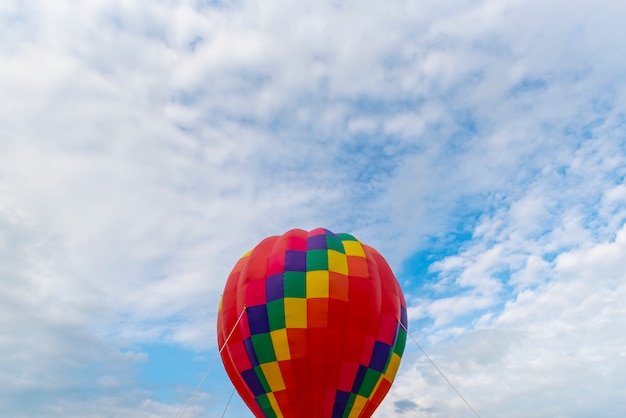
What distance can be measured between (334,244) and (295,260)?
5.04 ft

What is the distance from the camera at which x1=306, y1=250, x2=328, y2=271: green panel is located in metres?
15.0

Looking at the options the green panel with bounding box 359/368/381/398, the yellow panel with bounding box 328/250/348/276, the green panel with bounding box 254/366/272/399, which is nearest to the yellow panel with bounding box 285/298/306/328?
the yellow panel with bounding box 328/250/348/276

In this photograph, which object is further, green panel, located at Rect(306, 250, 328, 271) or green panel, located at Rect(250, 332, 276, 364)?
green panel, located at Rect(306, 250, 328, 271)

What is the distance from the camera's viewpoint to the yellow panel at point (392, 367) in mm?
15586

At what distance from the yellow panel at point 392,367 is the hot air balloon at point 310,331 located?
41 mm

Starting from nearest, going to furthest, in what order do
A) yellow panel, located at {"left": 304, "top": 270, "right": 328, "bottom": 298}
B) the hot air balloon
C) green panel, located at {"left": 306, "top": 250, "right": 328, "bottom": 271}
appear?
1. the hot air balloon
2. yellow panel, located at {"left": 304, "top": 270, "right": 328, "bottom": 298}
3. green panel, located at {"left": 306, "top": 250, "right": 328, "bottom": 271}

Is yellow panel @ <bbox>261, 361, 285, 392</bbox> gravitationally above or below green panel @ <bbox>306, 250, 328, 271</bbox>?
below

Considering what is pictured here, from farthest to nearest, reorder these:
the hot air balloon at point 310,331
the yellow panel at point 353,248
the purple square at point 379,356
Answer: the yellow panel at point 353,248 < the purple square at point 379,356 < the hot air balloon at point 310,331

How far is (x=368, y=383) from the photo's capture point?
14.8 meters

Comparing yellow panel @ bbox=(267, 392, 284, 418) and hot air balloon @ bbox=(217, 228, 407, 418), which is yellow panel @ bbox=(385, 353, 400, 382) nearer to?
hot air balloon @ bbox=(217, 228, 407, 418)

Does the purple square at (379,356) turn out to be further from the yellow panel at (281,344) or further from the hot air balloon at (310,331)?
the yellow panel at (281,344)

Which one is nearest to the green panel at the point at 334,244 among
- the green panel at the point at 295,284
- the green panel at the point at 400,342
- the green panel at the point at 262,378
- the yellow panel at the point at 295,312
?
the green panel at the point at 295,284

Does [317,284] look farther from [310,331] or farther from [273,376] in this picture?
[273,376]

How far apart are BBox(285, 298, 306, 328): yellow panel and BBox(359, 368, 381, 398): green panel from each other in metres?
2.61
